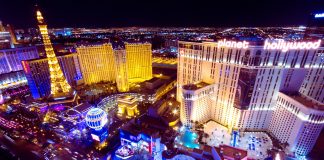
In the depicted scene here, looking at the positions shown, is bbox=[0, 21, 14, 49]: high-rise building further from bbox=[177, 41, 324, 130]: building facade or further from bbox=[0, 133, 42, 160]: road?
bbox=[177, 41, 324, 130]: building facade

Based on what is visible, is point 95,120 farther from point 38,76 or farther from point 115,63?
point 38,76

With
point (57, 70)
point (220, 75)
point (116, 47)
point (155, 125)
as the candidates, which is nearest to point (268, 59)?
point (220, 75)

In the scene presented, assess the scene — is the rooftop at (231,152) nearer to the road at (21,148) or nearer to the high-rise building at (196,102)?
the high-rise building at (196,102)

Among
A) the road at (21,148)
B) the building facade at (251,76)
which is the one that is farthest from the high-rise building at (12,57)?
the building facade at (251,76)

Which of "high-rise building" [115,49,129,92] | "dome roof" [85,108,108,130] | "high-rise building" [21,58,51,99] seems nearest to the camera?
"dome roof" [85,108,108,130]

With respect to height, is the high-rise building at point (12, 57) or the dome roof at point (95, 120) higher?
the high-rise building at point (12, 57)

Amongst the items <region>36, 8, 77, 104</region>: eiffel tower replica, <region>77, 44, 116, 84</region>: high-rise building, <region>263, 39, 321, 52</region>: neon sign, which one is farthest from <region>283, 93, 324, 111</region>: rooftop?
<region>36, 8, 77, 104</region>: eiffel tower replica
